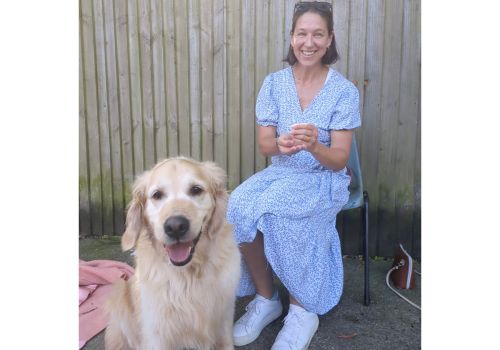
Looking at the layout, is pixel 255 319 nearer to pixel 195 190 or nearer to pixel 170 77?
pixel 195 190

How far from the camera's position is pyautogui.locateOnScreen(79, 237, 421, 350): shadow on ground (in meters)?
1.85

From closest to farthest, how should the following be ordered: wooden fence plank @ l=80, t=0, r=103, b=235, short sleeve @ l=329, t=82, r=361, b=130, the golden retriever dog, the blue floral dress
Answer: the golden retriever dog → the blue floral dress → short sleeve @ l=329, t=82, r=361, b=130 → wooden fence plank @ l=80, t=0, r=103, b=235

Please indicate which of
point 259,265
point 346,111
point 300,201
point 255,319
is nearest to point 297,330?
point 255,319

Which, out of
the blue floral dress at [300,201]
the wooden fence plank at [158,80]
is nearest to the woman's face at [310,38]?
the blue floral dress at [300,201]

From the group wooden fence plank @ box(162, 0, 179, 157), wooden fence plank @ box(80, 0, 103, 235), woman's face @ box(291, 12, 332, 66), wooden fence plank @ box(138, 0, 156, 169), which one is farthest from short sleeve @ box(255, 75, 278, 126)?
wooden fence plank @ box(80, 0, 103, 235)

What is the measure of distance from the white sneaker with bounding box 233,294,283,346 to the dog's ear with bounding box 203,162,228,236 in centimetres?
58

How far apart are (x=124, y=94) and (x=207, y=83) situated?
46 cm

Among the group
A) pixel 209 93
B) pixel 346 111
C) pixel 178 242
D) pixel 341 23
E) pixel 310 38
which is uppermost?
pixel 341 23

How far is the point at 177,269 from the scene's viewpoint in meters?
1.58

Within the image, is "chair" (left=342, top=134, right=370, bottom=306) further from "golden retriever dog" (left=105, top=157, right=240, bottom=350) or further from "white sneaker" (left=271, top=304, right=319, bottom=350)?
"golden retriever dog" (left=105, top=157, right=240, bottom=350)
